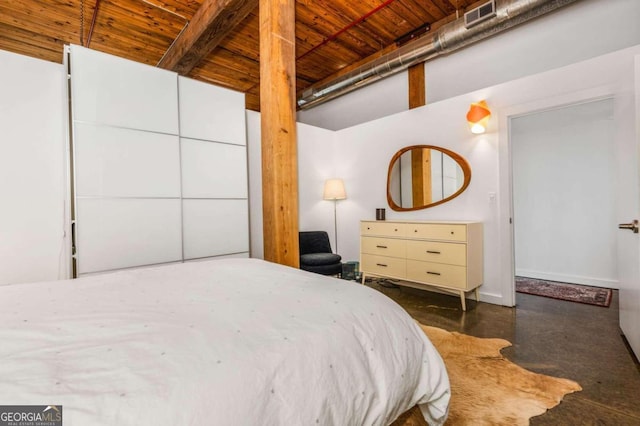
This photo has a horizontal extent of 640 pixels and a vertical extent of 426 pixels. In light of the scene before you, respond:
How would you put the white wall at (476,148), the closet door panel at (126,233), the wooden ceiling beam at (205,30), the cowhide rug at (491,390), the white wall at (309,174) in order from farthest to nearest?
the white wall at (309,174) → the wooden ceiling beam at (205,30) → the white wall at (476,148) → the closet door panel at (126,233) → the cowhide rug at (491,390)

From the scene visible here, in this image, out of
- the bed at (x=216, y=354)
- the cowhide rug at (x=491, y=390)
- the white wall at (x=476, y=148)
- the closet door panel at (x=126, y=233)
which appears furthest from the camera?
the white wall at (x=476, y=148)

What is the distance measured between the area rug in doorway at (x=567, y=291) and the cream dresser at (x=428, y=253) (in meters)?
0.95

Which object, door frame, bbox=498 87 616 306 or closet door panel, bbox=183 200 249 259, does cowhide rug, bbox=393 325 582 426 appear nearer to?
door frame, bbox=498 87 616 306

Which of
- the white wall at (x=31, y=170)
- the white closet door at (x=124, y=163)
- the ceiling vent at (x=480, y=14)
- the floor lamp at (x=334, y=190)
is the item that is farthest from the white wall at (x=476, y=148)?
the white wall at (x=31, y=170)

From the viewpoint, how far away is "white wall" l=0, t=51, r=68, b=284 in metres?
2.57

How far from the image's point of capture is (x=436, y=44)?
11.8 ft

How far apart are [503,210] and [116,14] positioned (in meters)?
4.77

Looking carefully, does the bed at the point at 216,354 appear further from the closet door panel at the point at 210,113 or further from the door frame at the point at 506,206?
the door frame at the point at 506,206

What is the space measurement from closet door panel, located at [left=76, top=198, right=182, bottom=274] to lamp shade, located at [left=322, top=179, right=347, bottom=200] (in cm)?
227

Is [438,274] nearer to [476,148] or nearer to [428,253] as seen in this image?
[428,253]

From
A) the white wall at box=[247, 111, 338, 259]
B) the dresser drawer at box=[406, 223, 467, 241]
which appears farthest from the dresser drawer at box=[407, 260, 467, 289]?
the white wall at box=[247, 111, 338, 259]

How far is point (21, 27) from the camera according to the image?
138 inches

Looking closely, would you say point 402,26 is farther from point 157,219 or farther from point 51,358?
point 51,358

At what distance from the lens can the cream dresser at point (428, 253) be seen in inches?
120
